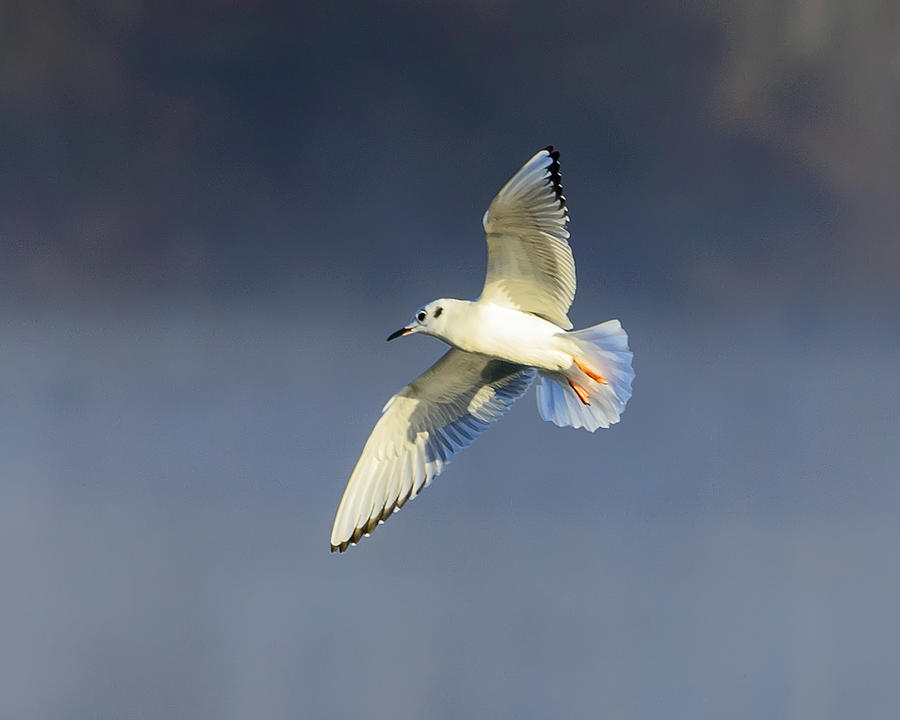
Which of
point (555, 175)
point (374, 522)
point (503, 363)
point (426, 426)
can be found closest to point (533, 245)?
point (555, 175)

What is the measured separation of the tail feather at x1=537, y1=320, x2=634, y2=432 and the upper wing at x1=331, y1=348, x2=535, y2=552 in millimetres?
214

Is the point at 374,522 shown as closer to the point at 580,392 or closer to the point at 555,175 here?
the point at 580,392

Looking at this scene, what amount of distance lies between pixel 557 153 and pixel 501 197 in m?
0.21

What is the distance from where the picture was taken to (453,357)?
452 cm

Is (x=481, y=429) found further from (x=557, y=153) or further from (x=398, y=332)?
(x=557, y=153)

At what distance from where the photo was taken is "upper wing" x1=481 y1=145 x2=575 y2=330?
13.0ft

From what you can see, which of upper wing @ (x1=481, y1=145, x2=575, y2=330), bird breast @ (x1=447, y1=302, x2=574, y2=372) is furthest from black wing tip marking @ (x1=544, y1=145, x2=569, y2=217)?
bird breast @ (x1=447, y1=302, x2=574, y2=372)

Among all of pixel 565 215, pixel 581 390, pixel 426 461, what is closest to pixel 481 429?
pixel 426 461

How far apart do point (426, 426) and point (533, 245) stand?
88 cm

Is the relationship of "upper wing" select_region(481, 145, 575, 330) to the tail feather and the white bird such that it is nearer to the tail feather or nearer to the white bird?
the white bird

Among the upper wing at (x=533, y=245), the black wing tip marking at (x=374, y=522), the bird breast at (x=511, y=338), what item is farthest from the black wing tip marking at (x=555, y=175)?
the black wing tip marking at (x=374, y=522)

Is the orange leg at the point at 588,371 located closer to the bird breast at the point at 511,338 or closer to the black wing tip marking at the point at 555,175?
the bird breast at the point at 511,338

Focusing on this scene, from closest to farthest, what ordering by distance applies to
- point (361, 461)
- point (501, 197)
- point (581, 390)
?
point (501, 197)
point (581, 390)
point (361, 461)

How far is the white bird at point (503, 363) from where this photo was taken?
13.3ft
